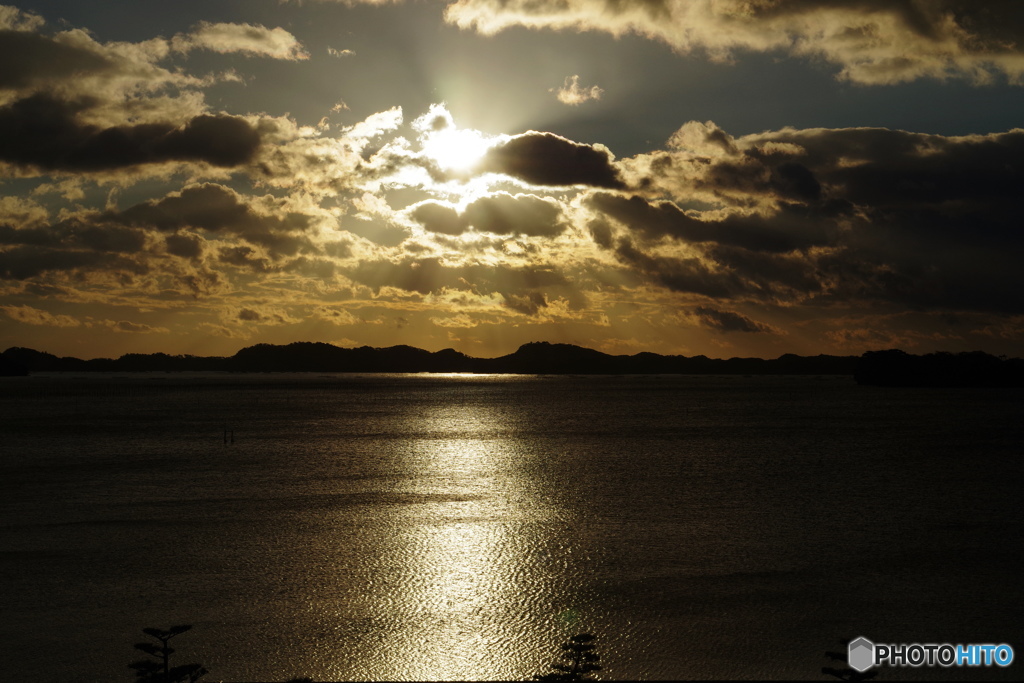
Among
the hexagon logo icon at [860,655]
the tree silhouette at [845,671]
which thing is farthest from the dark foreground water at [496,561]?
the hexagon logo icon at [860,655]

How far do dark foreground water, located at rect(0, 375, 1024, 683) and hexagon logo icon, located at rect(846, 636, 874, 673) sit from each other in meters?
0.74

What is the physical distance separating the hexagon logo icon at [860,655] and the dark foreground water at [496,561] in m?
0.74

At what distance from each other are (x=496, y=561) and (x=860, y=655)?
43.1 ft

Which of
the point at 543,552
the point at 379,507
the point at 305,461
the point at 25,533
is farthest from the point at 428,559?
the point at 305,461

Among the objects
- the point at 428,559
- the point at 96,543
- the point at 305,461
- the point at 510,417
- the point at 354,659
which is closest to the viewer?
the point at 354,659

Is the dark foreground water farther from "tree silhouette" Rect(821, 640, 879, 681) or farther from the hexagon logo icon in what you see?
the hexagon logo icon

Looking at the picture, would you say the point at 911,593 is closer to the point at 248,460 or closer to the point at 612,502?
the point at 612,502

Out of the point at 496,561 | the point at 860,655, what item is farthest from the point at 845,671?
the point at 496,561

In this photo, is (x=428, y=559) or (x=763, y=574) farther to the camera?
(x=428, y=559)

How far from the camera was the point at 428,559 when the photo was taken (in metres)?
28.2

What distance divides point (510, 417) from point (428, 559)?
311 ft

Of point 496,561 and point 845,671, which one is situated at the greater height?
point 845,671

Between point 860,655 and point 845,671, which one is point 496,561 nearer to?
point 860,655

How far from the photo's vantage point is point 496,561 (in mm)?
28031
